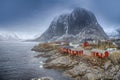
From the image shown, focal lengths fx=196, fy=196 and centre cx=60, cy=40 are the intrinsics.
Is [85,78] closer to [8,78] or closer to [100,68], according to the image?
[100,68]

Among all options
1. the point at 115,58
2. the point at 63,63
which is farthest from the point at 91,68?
the point at 63,63

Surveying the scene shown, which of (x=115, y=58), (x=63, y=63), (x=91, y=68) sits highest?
(x=115, y=58)

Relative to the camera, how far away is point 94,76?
233 ft

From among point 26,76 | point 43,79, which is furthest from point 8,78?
point 43,79

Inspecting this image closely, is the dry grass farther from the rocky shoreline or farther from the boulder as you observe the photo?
the boulder

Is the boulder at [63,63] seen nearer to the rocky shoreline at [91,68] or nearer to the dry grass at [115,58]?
the rocky shoreline at [91,68]

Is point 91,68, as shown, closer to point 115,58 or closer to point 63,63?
point 115,58

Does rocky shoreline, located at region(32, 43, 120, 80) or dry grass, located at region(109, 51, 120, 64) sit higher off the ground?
dry grass, located at region(109, 51, 120, 64)

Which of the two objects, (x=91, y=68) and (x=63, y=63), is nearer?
(x=91, y=68)

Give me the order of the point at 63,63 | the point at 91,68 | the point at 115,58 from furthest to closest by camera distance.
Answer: the point at 63,63 → the point at 115,58 → the point at 91,68

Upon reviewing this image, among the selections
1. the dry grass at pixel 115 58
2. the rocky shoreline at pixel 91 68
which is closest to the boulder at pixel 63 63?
the rocky shoreline at pixel 91 68

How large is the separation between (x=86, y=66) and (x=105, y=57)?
12.7m

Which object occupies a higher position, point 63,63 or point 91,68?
point 63,63

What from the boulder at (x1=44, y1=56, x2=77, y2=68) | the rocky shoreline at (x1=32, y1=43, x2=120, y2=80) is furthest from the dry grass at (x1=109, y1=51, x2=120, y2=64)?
the boulder at (x1=44, y1=56, x2=77, y2=68)
